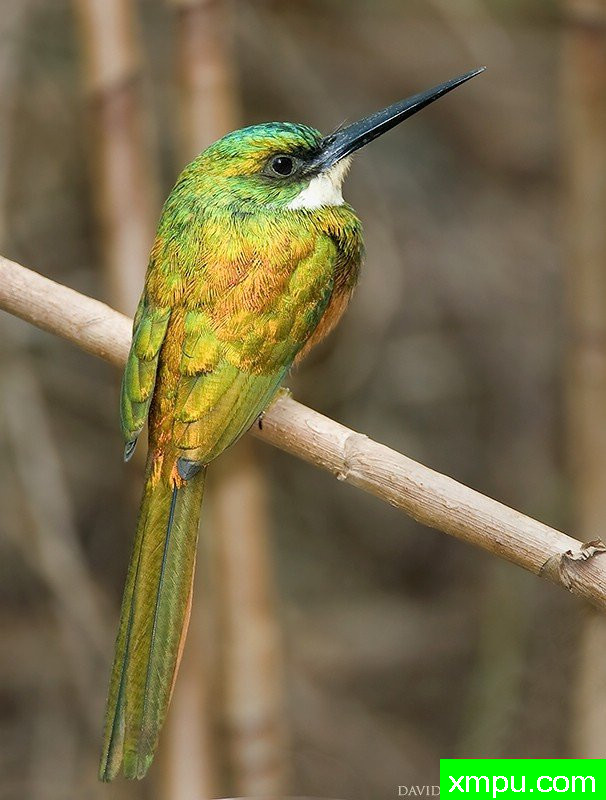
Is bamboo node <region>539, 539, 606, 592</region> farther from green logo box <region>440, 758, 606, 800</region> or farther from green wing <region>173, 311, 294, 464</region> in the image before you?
green wing <region>173, 311, 294, 464</region>

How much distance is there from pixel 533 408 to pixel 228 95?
73.6 inches

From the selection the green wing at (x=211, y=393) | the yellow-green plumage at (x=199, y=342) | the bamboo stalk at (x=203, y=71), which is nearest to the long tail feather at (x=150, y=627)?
the yellow-green plumage at (x=199, y=342)

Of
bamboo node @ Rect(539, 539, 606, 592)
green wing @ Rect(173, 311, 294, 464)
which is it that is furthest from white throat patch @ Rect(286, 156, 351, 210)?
bamboo node @ Rect(539, 539, 606, 592)

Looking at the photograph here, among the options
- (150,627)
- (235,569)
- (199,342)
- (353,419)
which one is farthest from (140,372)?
(353,419)

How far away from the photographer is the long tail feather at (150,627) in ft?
5.11

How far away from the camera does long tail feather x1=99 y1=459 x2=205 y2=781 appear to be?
1.56m

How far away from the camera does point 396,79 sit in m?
3.79

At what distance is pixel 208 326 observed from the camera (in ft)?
6.39

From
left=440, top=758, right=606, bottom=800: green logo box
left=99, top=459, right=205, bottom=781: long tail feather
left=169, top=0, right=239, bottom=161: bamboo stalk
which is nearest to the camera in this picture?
left=99, top=459, right=205, bottom=781: long tail feather

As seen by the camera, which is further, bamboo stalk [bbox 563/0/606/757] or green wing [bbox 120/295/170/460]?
bamboo stalk [bbox 563/0/606/757]

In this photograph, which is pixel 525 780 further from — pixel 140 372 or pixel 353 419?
pixel 353 419

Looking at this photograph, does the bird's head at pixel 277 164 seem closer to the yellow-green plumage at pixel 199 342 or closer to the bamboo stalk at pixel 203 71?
the yellow-green plumage at pixel 199 342

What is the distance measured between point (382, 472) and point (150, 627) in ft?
1.36

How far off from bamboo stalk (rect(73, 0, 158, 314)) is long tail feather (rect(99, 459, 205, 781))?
0.66m
